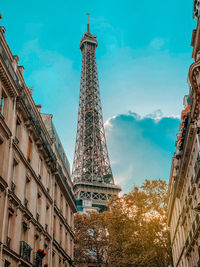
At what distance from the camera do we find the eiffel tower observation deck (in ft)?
354

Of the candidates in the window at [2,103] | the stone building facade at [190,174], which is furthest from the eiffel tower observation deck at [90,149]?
the window at [2,103]

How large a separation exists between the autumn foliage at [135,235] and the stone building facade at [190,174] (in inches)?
117

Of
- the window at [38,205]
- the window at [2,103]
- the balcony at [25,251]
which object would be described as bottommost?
the balcony at [25,251]

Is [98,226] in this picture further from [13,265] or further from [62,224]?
[13,265]

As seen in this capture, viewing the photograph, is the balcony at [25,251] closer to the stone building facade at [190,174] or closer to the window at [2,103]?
the window at [2,103]

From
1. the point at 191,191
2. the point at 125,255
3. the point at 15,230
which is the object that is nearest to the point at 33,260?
the point at 15,230

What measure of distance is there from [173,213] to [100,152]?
8655cm

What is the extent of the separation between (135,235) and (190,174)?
→ 16.2 metres

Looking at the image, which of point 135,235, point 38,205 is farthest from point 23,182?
point 135,235

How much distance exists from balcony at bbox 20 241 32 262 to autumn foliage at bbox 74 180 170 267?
68.2 feet

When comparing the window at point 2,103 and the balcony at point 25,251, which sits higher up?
the window at point 2,103

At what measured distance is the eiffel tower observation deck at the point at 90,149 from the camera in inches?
4245

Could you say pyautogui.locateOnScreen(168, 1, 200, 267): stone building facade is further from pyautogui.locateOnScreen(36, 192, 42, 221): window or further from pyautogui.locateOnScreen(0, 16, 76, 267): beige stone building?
pyautogui.locateOnScreen(36, 192, 42, 221): window

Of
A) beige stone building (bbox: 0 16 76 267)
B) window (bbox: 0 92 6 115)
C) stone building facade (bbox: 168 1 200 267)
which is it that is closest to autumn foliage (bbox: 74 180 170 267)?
stone building facade (bbox: 168 1 200 267)
